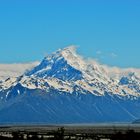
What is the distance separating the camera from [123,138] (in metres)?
192

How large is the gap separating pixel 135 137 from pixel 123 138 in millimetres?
5966

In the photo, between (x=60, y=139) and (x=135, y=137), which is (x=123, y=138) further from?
(x=60, y=139)

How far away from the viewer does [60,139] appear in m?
199

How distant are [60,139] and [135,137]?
22403 millimetres

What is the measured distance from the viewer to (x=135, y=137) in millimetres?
196500

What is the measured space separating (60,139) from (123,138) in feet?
64.6

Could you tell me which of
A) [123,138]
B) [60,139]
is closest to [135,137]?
[123,138]
